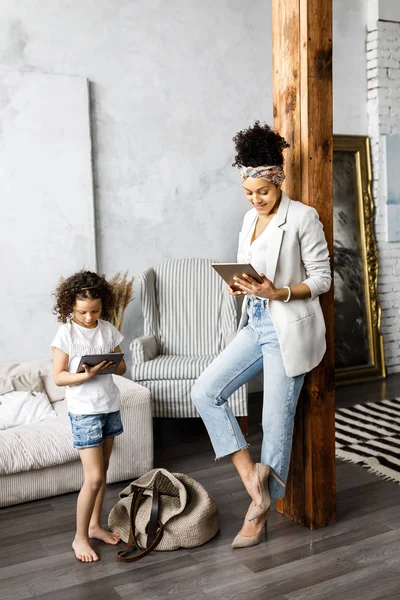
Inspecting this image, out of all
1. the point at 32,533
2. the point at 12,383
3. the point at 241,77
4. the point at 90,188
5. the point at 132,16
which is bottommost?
the point at 32,533

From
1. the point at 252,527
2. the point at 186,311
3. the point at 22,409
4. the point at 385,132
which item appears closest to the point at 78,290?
the point at 252,527

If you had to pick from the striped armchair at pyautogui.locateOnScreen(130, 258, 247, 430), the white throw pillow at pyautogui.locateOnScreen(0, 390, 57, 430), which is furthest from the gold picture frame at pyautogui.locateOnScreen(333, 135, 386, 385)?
the white throw pillow at pyautogui.locateOnScreen(0, 390, 57, 430)

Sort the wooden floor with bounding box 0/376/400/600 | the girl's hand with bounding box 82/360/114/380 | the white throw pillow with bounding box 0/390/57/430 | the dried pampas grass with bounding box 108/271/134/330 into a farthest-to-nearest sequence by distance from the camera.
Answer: the dried pampas grass with bounding box 108/271/134/330 < the white throw pillow with bounding box 0/390/57/430 < the girl's hand with bounding box 82/360/114/380 < the wooden floor with bounding box 0/376/400/600

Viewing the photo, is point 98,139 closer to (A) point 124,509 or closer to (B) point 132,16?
(B) point 132,16

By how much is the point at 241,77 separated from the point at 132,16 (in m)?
0.95

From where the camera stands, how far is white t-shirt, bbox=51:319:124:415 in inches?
102

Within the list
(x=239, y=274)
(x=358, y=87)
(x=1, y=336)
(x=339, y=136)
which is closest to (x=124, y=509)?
(x=239, y=274)

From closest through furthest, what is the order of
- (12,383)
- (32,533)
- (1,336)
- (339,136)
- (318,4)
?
(318,4) → (32,533) → (12,383) → (1,336) → (339,136)

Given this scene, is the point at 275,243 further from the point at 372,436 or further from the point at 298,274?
the point at 372,436

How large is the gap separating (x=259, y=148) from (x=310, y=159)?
28 centimetres

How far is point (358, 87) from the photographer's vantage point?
5.68 metres

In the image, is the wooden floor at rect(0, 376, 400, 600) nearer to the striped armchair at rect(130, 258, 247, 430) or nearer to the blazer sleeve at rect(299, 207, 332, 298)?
the blazer sleeve at rect(299, 207, 332, 298)

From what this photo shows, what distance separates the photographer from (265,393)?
2668 mm

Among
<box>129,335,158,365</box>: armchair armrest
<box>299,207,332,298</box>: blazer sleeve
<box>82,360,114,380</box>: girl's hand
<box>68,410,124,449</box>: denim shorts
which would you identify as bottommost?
<box>68,410,124,449</box>: denim shorts
